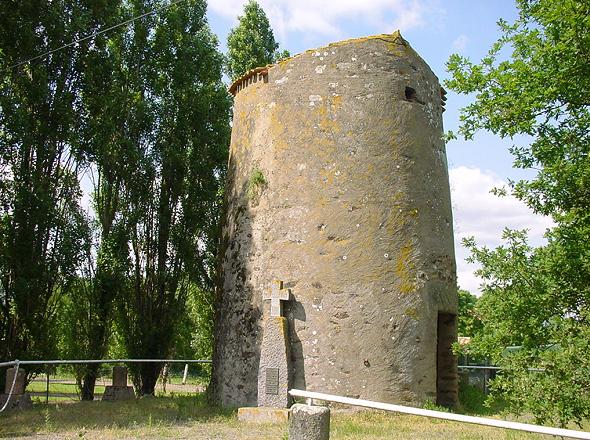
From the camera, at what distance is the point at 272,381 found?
9.77 meters

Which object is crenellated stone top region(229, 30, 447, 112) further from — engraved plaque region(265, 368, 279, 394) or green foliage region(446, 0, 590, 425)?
engraved plaque region(265, 368, 279, 394)

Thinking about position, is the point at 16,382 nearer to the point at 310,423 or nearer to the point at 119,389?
the point at 119,389

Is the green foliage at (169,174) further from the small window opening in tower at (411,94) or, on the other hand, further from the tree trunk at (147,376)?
the small window opening in tower at (411,94)

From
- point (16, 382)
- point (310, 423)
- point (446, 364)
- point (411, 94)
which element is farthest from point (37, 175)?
point (310, 423)

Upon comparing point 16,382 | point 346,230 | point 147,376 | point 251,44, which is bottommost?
point 147,376

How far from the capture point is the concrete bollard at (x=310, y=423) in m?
5.44

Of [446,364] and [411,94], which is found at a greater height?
[411,94]

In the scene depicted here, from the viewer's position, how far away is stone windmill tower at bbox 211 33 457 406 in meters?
9.92

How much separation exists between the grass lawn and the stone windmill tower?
731 millimetres

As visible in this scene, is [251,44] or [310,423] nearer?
[310,423]

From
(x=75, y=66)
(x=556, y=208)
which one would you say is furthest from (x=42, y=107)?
(x=556, y=208)

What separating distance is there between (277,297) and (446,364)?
3.43 m

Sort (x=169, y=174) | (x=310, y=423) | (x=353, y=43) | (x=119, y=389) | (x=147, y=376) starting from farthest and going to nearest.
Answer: (x=169, y=174) < (x=147, y=376) < (x=119, y=389) < (x=353, y=43) < (x=310, y=423)

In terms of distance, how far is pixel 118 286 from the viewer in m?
14.2
